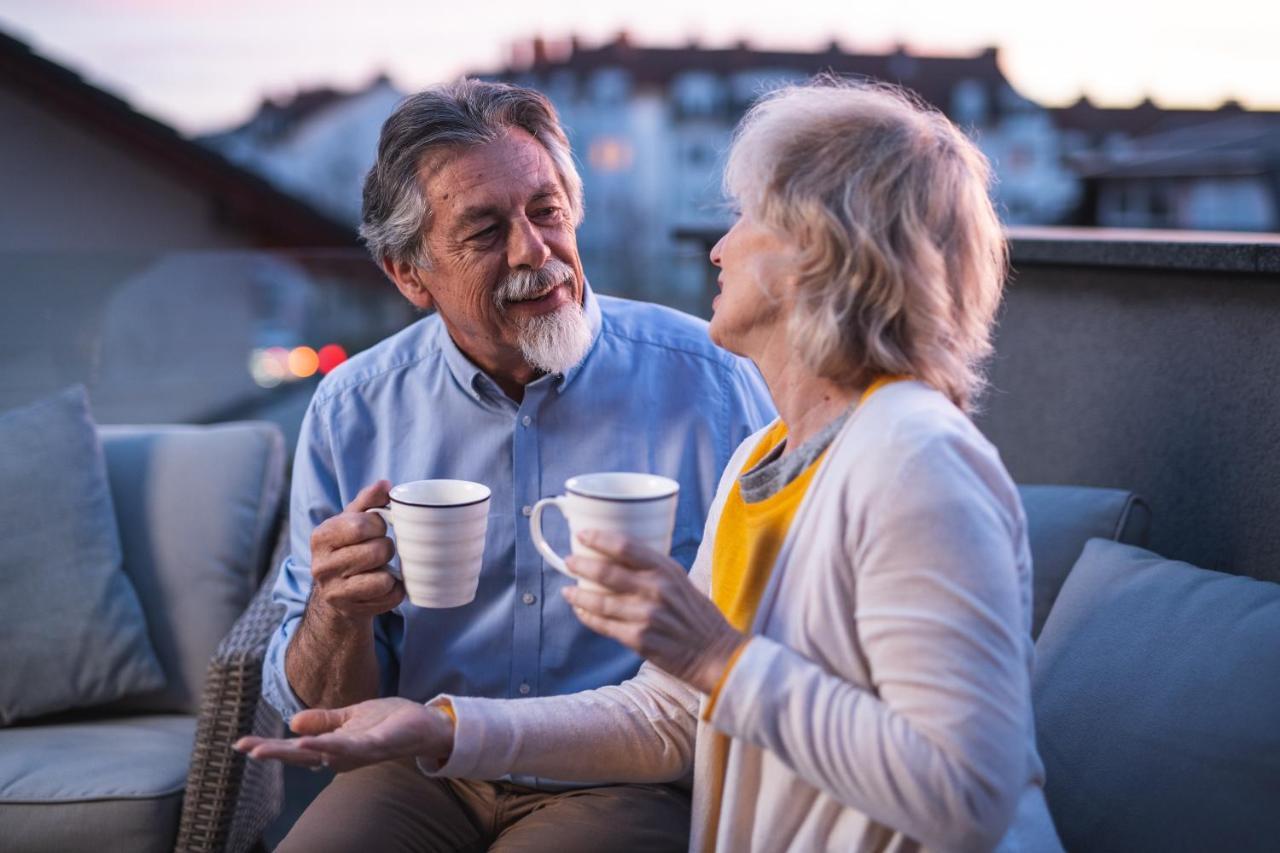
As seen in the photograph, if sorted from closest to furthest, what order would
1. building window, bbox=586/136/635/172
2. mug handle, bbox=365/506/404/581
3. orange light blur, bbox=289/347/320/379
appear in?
mug handle, bbox=365/506/404/581 → orange light blur, bbox=289/347/320/379 → building window, bbox=586/136/635/172

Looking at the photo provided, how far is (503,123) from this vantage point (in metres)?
1.87

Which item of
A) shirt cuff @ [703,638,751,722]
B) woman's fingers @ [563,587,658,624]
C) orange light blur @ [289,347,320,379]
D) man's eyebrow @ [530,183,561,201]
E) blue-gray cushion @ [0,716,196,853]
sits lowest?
blue-gray cushion @ [0,716,196,853]

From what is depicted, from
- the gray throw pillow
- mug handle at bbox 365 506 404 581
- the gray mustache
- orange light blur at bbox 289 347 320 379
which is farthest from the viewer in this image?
orange light blur at bbox 289 347 320 379

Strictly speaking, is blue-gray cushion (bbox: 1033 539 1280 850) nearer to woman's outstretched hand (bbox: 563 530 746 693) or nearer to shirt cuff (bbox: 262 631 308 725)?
woman's outstretched hand (bbox: 563 530 746 693)

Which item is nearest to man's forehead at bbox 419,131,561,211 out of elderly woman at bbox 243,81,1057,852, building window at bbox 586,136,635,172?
elderly woman at bbox 243,81,1057,852

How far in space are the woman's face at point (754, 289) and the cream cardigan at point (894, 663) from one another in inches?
6.6

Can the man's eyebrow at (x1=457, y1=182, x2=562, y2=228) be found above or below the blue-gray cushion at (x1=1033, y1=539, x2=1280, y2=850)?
above

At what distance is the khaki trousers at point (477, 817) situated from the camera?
1.55 meters

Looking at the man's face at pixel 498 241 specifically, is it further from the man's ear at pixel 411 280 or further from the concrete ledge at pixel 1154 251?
the concrete ledge at pixel 1154 251

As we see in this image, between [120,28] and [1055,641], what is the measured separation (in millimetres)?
8008

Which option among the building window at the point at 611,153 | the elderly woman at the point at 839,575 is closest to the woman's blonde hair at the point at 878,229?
the elderly woman at the point at 839,575

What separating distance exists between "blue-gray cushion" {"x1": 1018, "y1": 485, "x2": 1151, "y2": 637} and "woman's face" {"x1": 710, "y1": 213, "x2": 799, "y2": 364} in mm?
831

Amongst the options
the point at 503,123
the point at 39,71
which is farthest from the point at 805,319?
the point at 39,71

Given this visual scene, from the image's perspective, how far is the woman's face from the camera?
1.27 m
